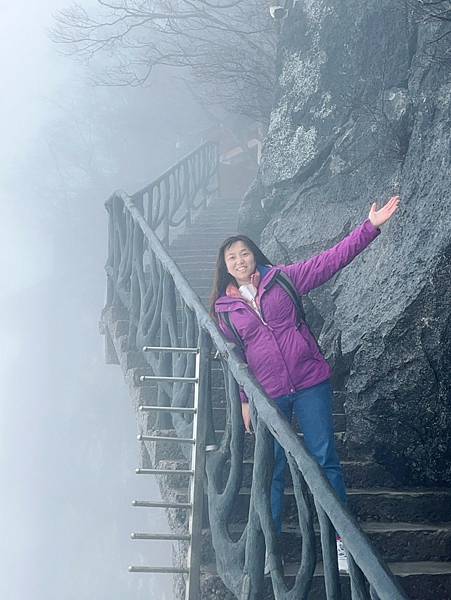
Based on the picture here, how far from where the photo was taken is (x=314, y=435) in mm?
3637

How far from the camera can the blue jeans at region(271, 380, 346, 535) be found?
11.7 feet

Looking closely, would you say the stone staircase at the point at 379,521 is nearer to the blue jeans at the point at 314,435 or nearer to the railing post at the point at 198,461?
the railing post at the point at 198,461

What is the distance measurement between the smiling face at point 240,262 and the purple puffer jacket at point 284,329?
7 centimetres

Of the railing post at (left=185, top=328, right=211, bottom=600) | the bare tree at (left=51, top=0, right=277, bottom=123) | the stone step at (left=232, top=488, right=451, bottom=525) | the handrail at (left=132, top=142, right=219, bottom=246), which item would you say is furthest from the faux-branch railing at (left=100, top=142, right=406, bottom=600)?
the bare tree at (left=51, top=0, right=277, bottom=123)

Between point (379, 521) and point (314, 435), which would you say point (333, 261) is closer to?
point (314, 435)

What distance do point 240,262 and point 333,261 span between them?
1.52 feet

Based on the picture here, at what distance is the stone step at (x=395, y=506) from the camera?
421 cm

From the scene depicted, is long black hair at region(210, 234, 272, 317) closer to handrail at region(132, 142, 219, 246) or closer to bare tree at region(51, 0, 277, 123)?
handrail at region(132, 142, 219, 246)

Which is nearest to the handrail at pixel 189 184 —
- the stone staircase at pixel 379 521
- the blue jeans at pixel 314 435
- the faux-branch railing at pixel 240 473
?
the faux-branch railing at pixel 240 473

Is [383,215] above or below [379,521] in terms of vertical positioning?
above

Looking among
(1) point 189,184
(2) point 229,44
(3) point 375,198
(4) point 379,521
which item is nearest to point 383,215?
(4) point 379,521

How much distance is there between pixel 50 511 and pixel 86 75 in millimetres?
13482

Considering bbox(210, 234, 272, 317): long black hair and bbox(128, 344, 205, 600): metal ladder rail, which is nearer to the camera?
bbox(128, 344, 205, 600): metal ladder rail

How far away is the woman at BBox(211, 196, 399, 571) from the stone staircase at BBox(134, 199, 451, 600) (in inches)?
15.6
